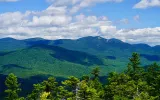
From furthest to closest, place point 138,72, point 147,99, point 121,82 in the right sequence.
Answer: point 138,72, point 121,82, point 147,99

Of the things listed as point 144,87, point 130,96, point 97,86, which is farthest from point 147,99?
point 97,86

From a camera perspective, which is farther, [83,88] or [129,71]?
[129,71]

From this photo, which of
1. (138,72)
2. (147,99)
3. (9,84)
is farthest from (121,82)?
(9,84)

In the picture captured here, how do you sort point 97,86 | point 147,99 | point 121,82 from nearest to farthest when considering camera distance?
1. point 147,99
2. point 121,82
3. point 97,86

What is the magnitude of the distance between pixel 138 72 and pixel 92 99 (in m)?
54.1

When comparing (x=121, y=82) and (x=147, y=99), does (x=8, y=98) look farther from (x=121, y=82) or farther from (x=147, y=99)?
(x=147, y=99)

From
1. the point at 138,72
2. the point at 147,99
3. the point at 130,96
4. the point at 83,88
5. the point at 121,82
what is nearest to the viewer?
the point at 83,88

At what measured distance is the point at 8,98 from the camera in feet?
312

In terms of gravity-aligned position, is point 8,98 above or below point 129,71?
below

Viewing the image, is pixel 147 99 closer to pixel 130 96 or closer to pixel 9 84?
pixel 130 96

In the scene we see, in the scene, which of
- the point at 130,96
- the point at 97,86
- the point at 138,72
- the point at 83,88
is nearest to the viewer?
the point at 83,88

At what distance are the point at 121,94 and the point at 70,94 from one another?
24.5m

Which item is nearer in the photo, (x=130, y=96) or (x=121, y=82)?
(x=130, y=96)

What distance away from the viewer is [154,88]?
92062 millimetres
